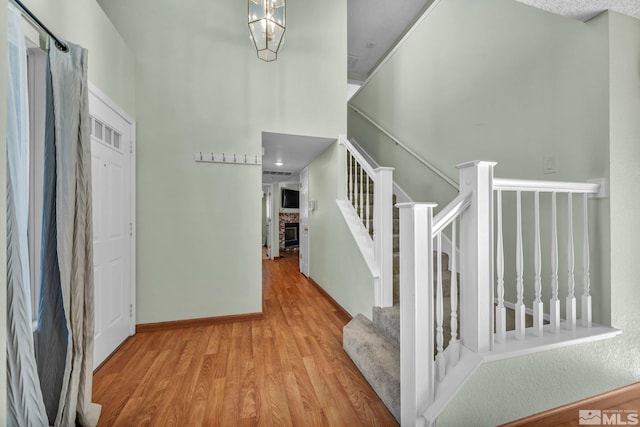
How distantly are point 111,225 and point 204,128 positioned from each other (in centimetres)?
125

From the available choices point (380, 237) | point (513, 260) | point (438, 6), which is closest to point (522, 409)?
point (513, 260)

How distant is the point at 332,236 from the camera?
3176mm

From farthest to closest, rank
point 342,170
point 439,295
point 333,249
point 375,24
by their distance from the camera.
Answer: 1. point 375,24
2. point 333,249
3. point 342,170
4. point 439,295

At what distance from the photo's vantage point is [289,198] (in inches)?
303

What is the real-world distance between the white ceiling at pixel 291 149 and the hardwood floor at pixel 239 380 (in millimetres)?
2081

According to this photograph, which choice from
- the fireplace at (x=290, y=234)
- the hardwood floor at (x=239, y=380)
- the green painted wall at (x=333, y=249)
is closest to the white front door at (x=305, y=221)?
the green painted wall at (x=333, y=249)

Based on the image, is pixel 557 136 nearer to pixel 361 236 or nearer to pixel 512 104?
pixel 512 104

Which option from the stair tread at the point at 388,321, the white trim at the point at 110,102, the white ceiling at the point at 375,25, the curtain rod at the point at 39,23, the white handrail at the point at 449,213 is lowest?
the stair tread at the point at 388,321

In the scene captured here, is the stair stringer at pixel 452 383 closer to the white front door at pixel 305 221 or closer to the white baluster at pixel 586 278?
the white baluster at pixel 586 278

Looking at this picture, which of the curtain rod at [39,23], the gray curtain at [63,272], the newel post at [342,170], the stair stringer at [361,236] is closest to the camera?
the curtain rod at [39,23]

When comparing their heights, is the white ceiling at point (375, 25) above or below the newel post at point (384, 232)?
above

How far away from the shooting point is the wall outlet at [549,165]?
1800 mm

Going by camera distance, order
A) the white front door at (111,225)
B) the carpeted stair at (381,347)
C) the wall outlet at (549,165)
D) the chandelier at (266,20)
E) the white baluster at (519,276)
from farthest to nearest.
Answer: the chandelier at (266,20), the white front door at (111,225), the wall outlet at (549,165), the carpeted stair at (381,347), the white baluster at (519,276)

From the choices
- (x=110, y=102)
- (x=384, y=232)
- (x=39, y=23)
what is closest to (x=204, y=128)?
A: (x=110, y=102)
